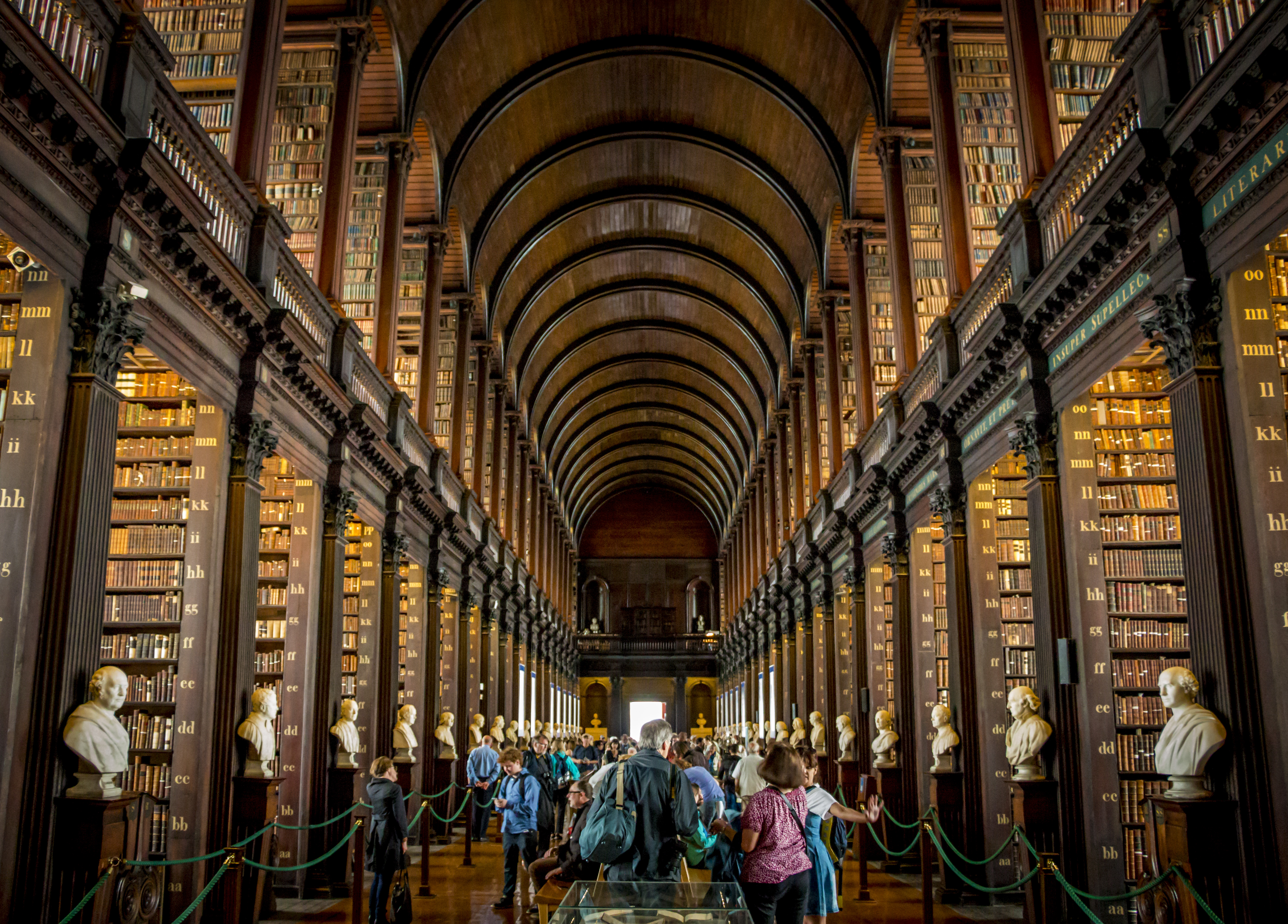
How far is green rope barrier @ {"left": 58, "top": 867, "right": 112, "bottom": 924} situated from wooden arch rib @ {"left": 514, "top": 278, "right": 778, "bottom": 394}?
20413 millimetres

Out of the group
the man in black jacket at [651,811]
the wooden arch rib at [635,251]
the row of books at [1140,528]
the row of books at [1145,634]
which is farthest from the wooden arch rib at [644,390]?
the man in black jacket at [651,811]

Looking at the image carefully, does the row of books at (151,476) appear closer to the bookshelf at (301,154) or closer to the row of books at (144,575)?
the row of books at (144,575)

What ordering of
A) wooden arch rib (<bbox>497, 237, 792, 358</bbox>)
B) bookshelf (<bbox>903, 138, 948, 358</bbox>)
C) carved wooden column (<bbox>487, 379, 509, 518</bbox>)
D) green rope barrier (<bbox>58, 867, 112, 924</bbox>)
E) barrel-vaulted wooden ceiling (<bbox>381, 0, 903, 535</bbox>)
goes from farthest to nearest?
wooden arch rib (<bbox>497, 237, 792, 358</bbox>) < carved wooden column (<bbox>487, 379, 509, 518</bbox>) < barrel-vaulted wooden ceiling (<bbox>381, 0, 903, 535</bbox>) < bookshelf (<bbox>903, 138, 948, 358</bbox>) < green rope barrier (<bbox>58, 867, 112, 924</bbox>)

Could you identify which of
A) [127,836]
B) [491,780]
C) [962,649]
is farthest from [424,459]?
[127,836]

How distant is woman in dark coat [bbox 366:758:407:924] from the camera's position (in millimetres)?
7008

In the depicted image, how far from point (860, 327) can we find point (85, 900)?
11951mm

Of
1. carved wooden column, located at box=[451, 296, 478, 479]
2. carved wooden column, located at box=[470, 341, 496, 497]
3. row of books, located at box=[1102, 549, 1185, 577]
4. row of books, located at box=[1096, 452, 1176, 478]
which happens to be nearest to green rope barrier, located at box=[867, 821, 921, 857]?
row of books, located at box=[1102, 549, 1185, 577]

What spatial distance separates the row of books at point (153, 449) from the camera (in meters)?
8.37

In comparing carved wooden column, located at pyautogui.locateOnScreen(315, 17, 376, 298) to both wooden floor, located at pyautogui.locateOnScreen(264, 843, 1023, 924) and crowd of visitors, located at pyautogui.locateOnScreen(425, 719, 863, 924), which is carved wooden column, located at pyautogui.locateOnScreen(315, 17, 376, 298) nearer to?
crowd of visitors, located at pyautogui.locateOnScreen(425, 719, 863, 924)

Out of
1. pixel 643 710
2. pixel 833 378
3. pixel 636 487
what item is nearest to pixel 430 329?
pixel 833 378

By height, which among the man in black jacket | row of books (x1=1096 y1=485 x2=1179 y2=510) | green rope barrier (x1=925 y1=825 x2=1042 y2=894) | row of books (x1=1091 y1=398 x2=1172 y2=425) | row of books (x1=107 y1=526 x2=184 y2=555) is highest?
row of books (x1=1091 y1=398 x2=1172 y2=425)

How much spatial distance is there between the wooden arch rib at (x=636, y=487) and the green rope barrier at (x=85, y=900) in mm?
35648

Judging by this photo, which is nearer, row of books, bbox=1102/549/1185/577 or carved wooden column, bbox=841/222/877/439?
row of books, bbox=1102/549/1185/577

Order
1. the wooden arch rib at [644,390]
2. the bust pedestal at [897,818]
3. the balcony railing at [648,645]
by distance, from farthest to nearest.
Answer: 1. the balcony railing at [648,645]
2. the wooden arch rib at [644,390]
3. the bust pedestal at [897,818]
